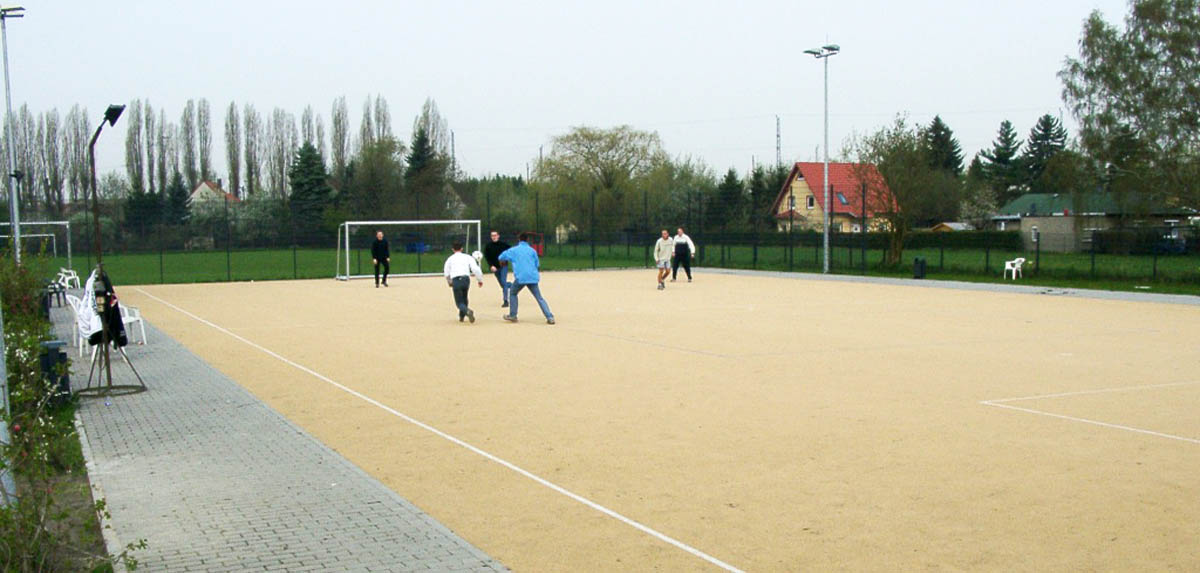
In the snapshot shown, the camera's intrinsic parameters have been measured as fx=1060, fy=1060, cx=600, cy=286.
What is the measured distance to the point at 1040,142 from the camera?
3573 inches

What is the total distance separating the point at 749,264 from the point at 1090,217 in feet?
A: 50.7

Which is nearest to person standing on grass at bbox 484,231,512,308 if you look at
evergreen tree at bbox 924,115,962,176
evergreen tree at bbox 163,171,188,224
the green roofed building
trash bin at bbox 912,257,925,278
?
trash bin at bbox 912,257,925,278

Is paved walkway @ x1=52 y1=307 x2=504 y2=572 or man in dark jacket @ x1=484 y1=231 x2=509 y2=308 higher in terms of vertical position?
man in dark jacket @ x1=484 y1=231 x2=509 y2=308

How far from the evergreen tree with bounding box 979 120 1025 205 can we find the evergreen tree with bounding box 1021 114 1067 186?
3.35 ft

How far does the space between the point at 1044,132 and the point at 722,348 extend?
85.4m

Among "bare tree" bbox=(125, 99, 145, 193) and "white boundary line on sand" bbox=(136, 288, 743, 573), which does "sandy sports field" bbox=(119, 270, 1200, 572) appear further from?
"bare tree" bbox=(125, 99, 145, 193)

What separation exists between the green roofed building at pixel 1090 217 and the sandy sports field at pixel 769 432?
18.2 m

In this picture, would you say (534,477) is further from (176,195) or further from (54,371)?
(176,195)

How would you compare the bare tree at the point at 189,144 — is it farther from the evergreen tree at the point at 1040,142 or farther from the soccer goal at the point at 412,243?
the evergreen tree at the point at 1040,142

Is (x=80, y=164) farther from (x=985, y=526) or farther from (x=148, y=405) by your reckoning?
(x=985, y=526)

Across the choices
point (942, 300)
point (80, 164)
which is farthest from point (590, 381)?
point (80, 164)

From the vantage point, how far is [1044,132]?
90.8 m

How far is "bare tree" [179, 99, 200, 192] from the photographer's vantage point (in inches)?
3063

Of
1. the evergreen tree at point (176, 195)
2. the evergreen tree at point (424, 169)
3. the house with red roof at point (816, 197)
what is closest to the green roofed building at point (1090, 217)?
the house with red roof at point (816, 197)
